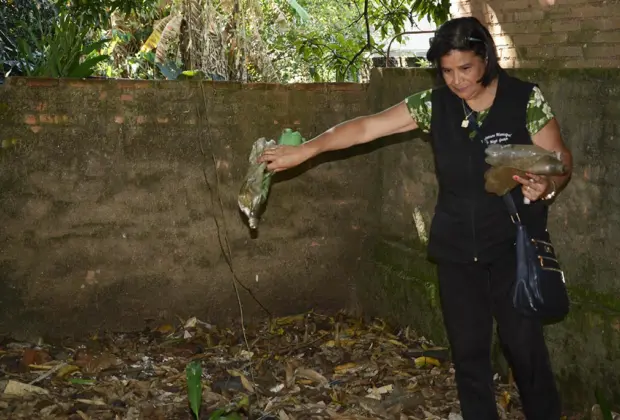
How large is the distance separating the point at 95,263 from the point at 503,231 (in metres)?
3.37

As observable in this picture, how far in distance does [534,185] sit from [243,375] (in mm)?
2707

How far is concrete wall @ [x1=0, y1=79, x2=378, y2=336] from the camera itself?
5.75 meters

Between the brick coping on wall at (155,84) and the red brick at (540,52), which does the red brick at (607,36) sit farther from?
the brick coping on wall at (155,84)

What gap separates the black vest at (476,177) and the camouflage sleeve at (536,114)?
3cm

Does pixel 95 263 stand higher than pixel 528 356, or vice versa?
pixel 95 263

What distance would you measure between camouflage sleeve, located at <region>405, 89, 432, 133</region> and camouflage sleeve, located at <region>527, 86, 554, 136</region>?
0.47 metres

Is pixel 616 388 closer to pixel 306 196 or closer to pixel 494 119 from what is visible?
pixel 494 119

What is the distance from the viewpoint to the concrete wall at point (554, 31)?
5.85 metres

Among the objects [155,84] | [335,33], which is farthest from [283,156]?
[335,33]

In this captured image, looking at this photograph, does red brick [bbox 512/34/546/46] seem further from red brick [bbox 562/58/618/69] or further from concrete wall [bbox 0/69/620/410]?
concrete wall [bbox 0/69/620/410]

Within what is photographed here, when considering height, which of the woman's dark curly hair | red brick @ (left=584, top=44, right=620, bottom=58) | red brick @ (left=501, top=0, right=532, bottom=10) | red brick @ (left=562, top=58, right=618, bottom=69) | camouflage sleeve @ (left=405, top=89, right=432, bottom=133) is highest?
red brick @ (left=501, top=0, right=532, bottom=10)

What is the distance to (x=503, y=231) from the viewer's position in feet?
11.8

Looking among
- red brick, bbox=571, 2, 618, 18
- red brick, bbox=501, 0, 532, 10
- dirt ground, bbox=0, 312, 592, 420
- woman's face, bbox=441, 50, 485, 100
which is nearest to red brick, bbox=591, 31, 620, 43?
red brick, bbox=571, 2, 618, 18

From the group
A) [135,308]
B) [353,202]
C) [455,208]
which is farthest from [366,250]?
[455,208]
